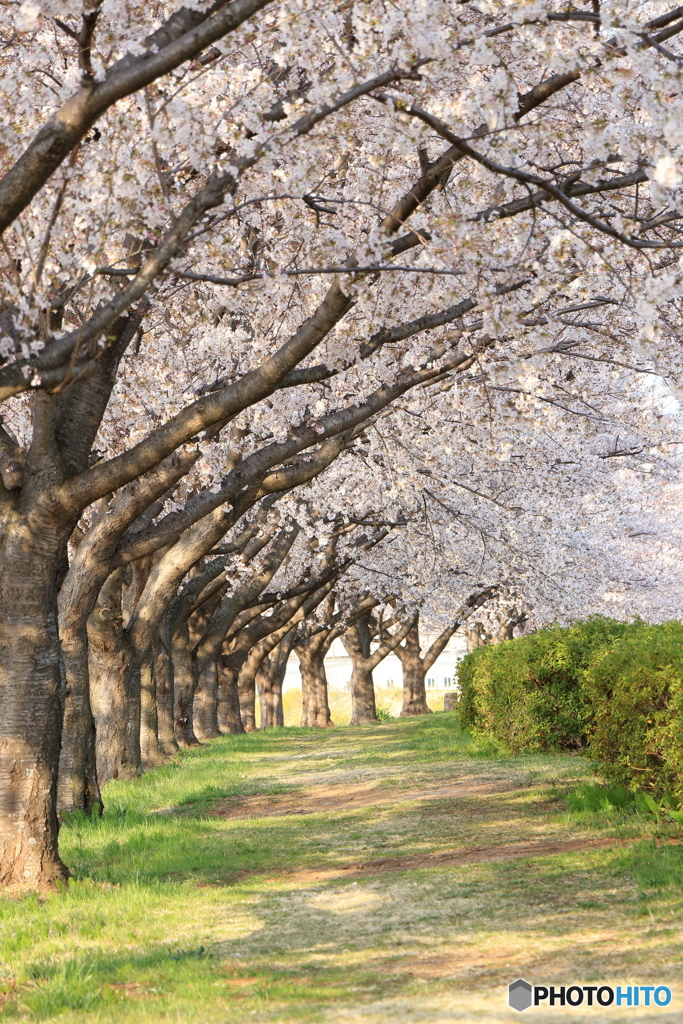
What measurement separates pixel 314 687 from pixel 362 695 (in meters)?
2.02

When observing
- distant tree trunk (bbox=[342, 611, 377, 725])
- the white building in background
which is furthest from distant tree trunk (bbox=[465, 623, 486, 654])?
the white building in background

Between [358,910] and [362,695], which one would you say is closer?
→ [358,910]

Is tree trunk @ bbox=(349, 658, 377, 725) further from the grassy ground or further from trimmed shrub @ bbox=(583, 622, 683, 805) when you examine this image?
trimmed shrub @ bbox=(583, 622, 683, 805)

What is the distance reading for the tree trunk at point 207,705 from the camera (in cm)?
3247

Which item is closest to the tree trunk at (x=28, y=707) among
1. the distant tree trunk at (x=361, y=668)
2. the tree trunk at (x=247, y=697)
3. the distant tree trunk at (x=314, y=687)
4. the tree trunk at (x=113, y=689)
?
the tree trunk at (x=113, y=689)

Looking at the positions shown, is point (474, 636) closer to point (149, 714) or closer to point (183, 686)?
point (183, 686)

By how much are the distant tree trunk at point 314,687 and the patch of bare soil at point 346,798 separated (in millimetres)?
26250

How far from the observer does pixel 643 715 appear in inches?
388

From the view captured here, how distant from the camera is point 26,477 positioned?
9336 mm

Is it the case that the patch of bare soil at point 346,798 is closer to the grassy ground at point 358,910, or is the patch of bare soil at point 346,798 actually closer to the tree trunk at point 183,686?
the grassy ground at point 358,910

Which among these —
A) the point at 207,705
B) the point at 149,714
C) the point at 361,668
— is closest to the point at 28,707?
the point at 149,714

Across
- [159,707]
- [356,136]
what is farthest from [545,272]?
[159,707]

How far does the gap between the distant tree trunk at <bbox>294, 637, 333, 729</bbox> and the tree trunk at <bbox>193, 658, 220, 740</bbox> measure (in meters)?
9.41

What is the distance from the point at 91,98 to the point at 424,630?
54.2 m
